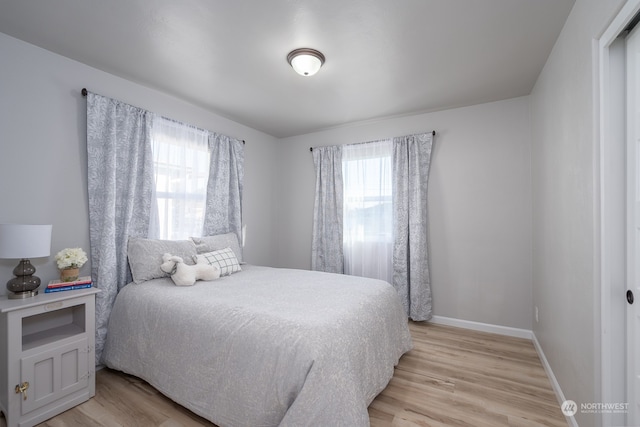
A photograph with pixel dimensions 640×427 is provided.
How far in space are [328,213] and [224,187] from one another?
149 centimetres

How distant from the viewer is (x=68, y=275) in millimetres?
2104

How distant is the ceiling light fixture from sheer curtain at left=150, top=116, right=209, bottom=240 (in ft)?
5.28

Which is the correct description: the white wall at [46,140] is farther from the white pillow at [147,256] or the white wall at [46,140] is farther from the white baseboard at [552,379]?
the white baseboard at [552,379]

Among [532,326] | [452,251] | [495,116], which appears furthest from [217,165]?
[532,326]

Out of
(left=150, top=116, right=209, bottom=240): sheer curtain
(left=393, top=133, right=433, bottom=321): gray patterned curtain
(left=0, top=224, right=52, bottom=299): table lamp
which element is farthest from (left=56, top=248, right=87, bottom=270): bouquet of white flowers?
(left=393, top=133, right=433, bottom=321): gray patterned curtain

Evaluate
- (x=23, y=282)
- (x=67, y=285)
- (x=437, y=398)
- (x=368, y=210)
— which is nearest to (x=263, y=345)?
(x=437, y=398)

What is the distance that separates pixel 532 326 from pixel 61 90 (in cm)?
496

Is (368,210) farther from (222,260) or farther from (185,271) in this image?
(185,271)

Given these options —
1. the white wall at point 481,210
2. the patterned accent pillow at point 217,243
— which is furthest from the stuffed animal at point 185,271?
the white wall at point 481,210

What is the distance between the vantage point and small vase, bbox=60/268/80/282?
209 cm

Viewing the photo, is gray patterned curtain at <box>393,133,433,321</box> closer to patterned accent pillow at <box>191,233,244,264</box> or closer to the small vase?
patterned accent pillow at <box>191,233,244,264</box>

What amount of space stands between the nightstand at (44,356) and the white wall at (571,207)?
3.14 meters

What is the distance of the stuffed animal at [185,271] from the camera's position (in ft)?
7.91

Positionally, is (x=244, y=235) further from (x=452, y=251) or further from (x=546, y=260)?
(x=546, y=260)
